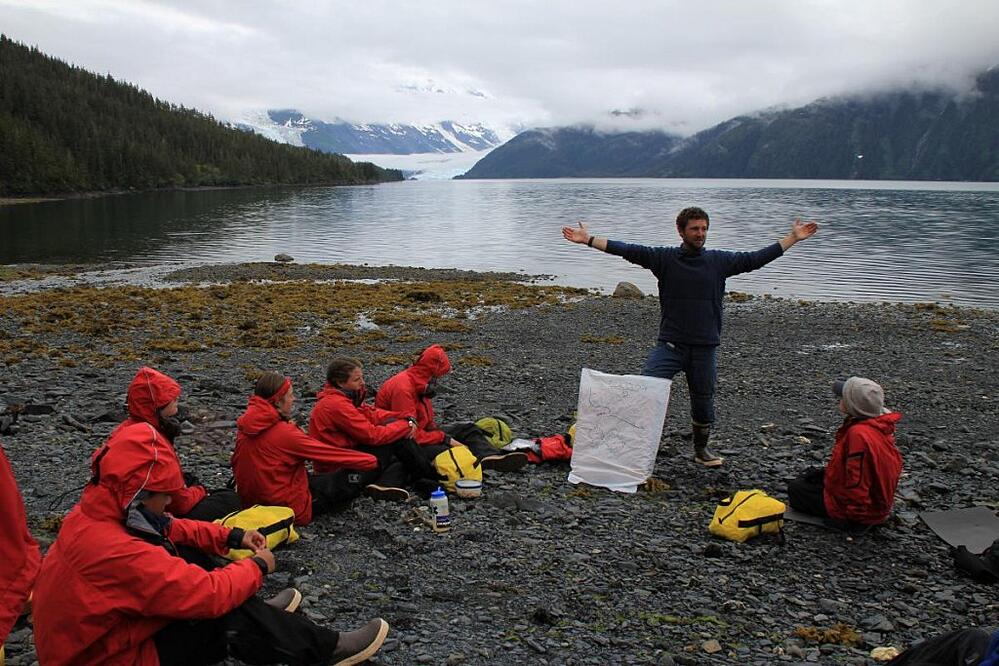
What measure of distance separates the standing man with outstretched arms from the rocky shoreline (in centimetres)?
133

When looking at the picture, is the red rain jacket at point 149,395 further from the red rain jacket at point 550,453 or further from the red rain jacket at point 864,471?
the red rain jacket at point 864,471

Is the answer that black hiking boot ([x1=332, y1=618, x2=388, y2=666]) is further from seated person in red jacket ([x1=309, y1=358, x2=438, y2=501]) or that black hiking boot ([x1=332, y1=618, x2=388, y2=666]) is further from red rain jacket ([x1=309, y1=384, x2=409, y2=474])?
red rain jacket ([x1=309, y1=384, x2=409, y2=474])

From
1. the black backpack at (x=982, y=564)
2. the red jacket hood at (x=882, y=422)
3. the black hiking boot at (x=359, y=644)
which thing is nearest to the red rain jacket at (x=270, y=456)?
the black hiking boot at (x=359, y=644)

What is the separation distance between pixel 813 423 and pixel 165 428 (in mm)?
9116

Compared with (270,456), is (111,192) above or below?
above

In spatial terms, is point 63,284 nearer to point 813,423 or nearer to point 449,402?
point 449,402

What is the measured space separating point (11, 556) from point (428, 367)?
472 cm

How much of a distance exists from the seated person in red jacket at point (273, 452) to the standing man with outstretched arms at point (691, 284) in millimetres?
3323

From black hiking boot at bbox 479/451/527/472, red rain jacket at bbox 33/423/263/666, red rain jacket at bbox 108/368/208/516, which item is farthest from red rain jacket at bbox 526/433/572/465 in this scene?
red rain jacket at bbox 33/423/263/666

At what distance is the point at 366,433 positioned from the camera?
7.45 meters

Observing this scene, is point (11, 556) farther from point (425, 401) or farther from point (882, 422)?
point (882, 422)

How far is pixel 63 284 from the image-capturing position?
30.5 m

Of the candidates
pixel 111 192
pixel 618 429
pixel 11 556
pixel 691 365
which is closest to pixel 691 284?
pixel 691 365

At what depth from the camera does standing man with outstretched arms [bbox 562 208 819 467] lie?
7855 mm
